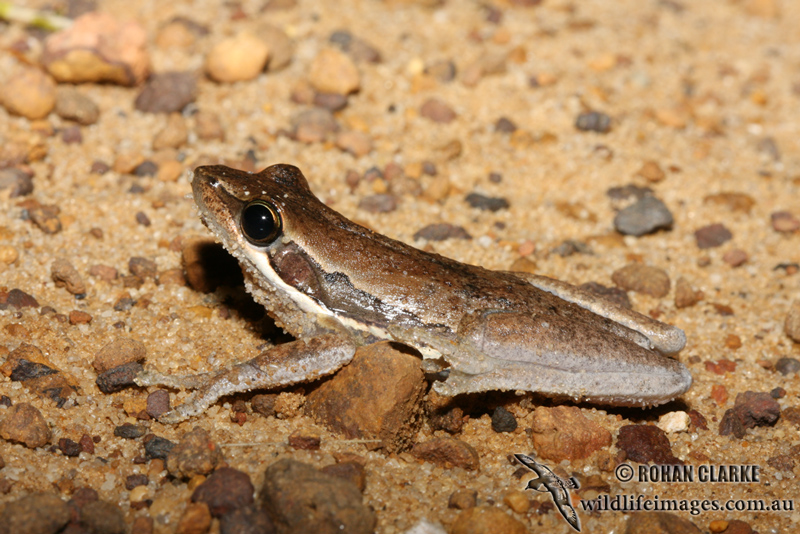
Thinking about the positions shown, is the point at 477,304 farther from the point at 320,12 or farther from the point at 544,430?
the point at 320,12

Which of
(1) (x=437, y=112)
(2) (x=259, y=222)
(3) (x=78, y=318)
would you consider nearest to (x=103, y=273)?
(3) (x=78, y=318)

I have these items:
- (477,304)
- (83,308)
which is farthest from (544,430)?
(83,308)

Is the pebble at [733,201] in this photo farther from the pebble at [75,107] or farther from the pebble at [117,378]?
the pebble at [75,107]

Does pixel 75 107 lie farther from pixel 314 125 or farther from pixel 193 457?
pixel 193 457

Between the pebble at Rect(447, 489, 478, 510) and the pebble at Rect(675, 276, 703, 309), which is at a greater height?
→ the pebble at Rect(675, 276, 703, 309)

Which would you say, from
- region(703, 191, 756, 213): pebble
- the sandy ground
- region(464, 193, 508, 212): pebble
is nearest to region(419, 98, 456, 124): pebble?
the sandy ground

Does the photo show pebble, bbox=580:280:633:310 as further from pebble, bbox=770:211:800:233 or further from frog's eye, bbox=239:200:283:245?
frog's eye, bbox=239:200:283:245
